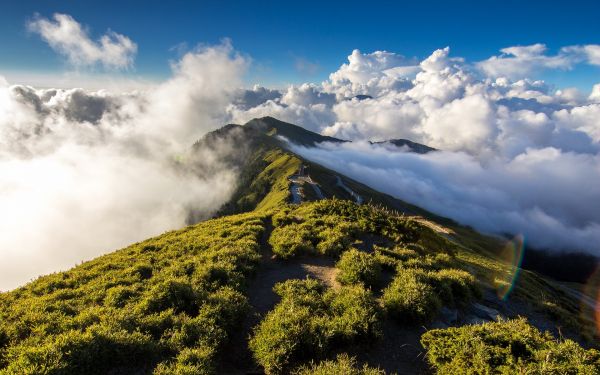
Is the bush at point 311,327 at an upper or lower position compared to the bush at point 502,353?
lower

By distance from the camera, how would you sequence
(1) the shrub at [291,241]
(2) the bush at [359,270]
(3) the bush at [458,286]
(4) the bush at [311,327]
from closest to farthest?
(4) the bush at [311,327], (3) the bush at [458,286], (2) the bush at [359,270], (1) the shrub at [291,241]

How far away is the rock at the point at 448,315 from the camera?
1536cm

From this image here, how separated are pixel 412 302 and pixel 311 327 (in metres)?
5.50

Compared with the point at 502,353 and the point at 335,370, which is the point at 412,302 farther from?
the point at 335,370

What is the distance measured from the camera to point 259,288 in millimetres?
18781

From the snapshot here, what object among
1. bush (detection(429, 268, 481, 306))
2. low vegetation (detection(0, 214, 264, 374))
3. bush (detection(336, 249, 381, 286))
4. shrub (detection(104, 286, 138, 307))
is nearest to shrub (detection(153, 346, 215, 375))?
low vegetation (detection(0, 214, 264, 374))

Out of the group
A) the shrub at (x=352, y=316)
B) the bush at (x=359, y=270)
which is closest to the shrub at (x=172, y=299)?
the shrub at (x=352, y=316)

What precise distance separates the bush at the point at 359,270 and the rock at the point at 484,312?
5376 mm

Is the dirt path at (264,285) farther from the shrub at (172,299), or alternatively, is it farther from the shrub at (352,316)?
the shrub at (352,316)

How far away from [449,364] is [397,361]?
6.87 feet

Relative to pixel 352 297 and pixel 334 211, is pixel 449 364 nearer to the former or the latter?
pixel 352 297

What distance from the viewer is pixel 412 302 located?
585 inches

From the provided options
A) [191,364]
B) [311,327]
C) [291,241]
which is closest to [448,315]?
[311,327]

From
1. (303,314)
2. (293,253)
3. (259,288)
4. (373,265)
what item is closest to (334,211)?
(293,253)
